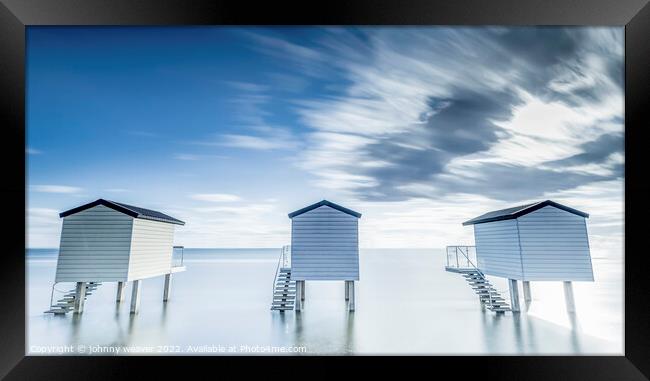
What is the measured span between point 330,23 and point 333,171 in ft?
18.6

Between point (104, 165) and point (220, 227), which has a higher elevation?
point (104, 165)

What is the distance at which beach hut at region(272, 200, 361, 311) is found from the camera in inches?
373

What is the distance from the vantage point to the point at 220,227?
518 inches

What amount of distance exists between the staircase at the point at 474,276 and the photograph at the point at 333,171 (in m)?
0.08

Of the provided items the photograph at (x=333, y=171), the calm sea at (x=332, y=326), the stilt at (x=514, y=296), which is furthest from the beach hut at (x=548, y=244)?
the calm sea at (x=332, y=326)

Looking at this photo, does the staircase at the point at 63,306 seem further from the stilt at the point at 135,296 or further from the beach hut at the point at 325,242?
the beach hut at the point at 325,242

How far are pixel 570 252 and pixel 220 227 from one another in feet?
33.6

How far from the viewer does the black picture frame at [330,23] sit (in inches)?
193

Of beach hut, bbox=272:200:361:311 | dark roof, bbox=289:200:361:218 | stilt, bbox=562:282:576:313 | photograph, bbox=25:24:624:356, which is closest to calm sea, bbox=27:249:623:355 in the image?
photograph, bbox=25:24:624:356

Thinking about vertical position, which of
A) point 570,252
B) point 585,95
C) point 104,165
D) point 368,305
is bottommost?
point 368,305

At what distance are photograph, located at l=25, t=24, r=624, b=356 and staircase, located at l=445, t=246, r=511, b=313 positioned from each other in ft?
0.25

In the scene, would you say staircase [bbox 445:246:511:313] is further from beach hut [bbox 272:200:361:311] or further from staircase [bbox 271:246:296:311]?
staircase [bbox 271:246:296:311]

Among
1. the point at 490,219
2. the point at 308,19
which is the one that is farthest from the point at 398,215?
the point at 308,19

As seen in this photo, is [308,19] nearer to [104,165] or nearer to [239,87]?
[239,87]
